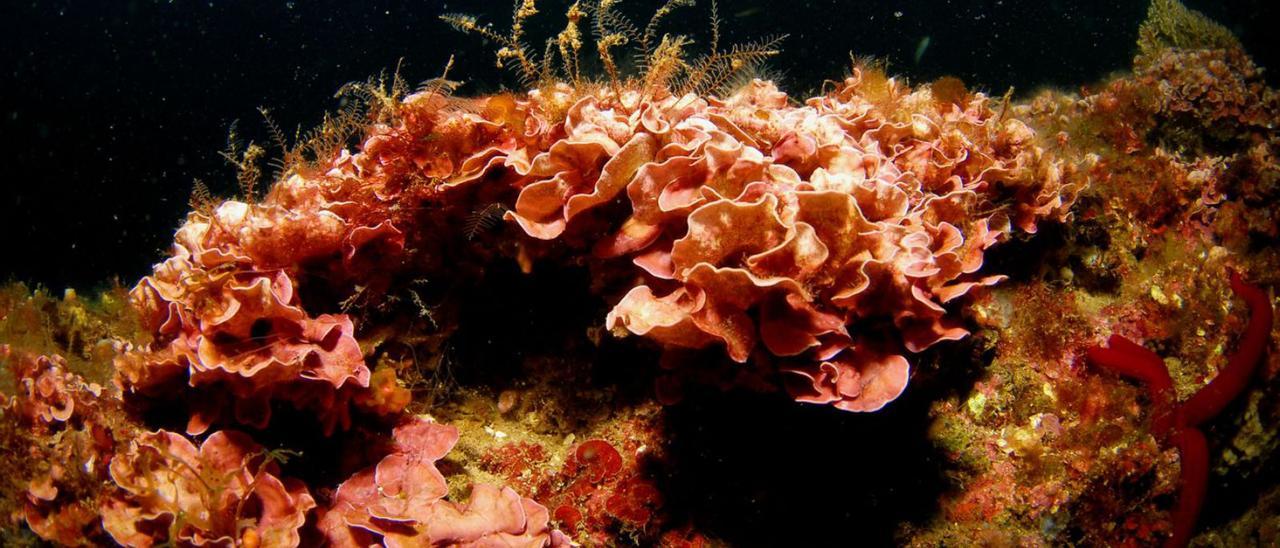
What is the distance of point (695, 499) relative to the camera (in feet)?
11.1

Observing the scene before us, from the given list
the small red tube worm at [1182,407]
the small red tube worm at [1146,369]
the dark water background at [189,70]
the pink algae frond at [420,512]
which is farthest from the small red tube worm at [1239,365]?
the dark water background at [189,70]

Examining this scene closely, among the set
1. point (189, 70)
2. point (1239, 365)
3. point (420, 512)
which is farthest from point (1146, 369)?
point (189, 70)

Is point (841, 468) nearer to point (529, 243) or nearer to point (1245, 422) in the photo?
point (529, 243)

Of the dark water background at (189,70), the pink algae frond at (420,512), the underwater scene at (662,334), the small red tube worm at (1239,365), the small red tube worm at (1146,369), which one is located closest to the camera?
the underwater scene at (662,334)

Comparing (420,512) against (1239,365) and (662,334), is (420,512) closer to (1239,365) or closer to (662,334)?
(662,334)

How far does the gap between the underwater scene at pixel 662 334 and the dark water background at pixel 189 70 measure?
21264mm

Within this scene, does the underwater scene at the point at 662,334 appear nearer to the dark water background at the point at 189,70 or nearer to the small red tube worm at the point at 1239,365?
the small red tube worm at the point at 1239,365

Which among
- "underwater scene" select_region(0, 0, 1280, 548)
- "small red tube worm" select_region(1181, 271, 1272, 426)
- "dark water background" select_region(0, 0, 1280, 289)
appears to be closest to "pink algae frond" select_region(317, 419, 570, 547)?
"underwater scene" select_region(0, 0, 1280, 548)

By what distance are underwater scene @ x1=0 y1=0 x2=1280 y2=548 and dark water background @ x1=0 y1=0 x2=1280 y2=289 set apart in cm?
2126

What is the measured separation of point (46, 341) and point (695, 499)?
374 centimetres

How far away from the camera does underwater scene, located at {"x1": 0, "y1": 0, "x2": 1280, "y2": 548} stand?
109 inches

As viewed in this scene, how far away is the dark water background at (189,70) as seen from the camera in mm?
27562

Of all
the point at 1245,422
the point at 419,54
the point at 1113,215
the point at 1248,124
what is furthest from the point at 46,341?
the point at 419,54

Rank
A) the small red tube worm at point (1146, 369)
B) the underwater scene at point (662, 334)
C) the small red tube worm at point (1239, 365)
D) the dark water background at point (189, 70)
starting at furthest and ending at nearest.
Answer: the dark water background at point (189, 70), the small red tube worm at point (1239, 365), the small red tube worm at point (1146, 369), the underwater scene at point (662, 334)
